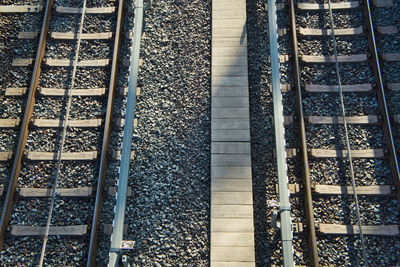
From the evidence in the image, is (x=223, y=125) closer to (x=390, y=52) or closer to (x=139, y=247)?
(x=139, y=247)

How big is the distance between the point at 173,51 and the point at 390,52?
192 inches

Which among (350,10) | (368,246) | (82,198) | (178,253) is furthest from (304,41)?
(82,198)

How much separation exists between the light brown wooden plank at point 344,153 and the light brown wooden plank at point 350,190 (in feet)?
2.03

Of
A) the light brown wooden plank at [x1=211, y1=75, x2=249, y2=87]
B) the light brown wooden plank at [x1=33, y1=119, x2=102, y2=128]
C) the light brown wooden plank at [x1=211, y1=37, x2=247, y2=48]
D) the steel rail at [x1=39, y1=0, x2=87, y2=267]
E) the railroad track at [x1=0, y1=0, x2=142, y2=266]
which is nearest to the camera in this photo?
the steel rail at [x1=39, y1=0, x2=87, y2=267]

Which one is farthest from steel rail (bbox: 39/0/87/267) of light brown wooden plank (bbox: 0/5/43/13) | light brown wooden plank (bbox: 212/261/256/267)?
light brown wooden plank (bbox: 212/261/256/267)

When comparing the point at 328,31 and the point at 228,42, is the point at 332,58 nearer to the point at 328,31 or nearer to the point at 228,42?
the point at 328,31

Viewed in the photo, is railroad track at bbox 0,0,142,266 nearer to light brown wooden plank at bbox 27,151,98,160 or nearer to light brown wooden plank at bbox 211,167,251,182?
light brown wooden plank at bbox 27,151,98,160

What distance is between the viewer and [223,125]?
25.3 ft

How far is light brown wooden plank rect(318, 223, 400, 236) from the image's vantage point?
6.57 meters

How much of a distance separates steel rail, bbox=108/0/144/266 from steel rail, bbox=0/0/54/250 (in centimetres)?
218

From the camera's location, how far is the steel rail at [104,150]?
655 centimetres

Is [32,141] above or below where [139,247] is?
Answer: above

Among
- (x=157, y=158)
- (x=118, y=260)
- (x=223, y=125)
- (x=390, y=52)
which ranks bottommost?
(x=118, y=260)

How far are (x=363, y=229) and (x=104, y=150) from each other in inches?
205
